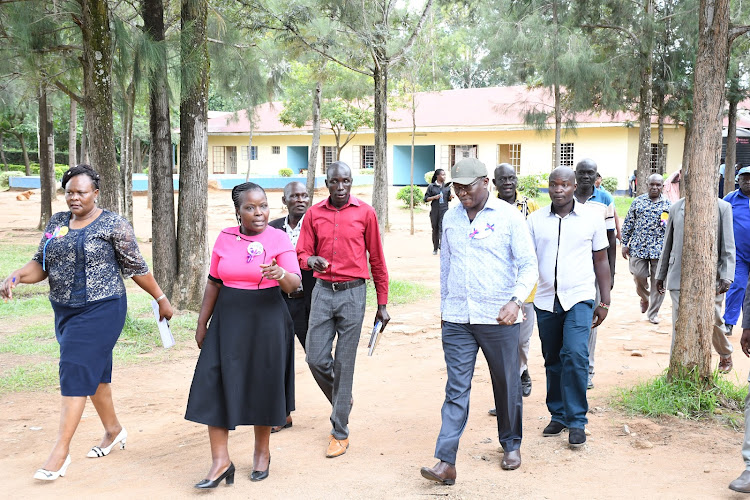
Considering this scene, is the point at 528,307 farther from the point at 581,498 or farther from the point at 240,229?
the point at 240,229

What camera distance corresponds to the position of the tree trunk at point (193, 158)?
366 inches

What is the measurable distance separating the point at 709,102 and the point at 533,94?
28616mm

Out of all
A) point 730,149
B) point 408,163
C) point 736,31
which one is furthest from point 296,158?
point 736,31

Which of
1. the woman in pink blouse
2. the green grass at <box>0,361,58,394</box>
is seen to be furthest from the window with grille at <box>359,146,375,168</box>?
the woman in pink blouse

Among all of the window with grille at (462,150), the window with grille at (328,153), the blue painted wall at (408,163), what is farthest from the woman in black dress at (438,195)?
the window with grille at (328,153)

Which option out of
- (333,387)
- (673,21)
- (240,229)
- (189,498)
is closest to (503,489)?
(333,387)

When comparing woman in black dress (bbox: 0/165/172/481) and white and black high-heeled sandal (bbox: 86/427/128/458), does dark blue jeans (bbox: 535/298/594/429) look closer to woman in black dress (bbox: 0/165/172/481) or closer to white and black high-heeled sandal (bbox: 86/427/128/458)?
woman in black dress (bbox: 0/165/172/481)

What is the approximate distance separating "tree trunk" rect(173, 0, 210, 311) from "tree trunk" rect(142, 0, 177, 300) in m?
0.40

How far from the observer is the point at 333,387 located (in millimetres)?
5188

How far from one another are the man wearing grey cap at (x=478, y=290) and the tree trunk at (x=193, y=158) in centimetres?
566

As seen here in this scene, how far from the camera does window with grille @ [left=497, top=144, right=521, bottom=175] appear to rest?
3408 centimetres

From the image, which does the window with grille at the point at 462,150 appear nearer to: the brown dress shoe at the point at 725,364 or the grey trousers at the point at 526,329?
the brown dress shoe at the point at 725,364

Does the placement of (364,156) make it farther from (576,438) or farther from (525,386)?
(576,438)

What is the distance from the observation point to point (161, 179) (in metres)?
10.3
